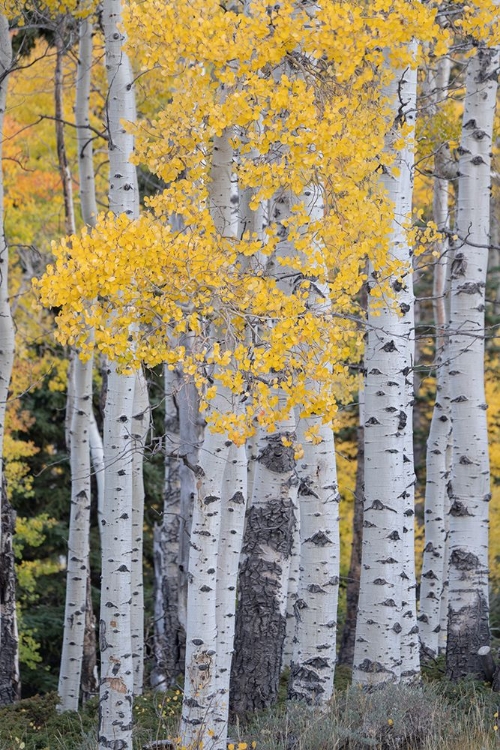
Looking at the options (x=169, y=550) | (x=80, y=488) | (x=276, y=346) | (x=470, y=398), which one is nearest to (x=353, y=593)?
(x=169, y=550)

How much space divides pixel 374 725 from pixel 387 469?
1980 millimetres

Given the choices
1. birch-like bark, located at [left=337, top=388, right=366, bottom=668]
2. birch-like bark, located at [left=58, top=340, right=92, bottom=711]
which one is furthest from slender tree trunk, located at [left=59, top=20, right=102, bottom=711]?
birch-like bark, located at [left=337, top=388, right=366, bottom=668]

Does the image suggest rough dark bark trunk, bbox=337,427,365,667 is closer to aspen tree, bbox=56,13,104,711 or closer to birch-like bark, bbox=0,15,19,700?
aspen tree, bbox=56,13,104,711

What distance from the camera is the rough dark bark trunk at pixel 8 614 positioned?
31.6 feet

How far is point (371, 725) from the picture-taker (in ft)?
18.2

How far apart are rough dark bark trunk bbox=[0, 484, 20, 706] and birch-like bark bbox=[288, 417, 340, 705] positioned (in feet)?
13.6

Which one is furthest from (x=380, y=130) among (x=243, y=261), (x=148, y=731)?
(x=148, y=731)

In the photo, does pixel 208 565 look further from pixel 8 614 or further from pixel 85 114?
pixel 85 114

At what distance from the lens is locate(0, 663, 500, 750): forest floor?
536 centimetres

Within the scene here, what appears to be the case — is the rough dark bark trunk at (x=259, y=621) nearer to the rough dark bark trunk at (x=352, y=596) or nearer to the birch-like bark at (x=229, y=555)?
the birch-like bark at (x=229, y=555)

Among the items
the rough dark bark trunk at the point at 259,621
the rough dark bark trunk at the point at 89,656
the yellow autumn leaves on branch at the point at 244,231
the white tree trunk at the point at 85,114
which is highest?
the white tree trunk at the point at 85,114

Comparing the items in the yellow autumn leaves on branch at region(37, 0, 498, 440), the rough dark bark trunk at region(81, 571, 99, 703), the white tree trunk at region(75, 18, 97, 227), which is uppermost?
the white tree trunk at region(75, 18, 97, 227)

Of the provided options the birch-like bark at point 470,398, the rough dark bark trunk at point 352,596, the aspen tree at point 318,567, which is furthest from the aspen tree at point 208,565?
the rough dark bark trunk at point 352,596

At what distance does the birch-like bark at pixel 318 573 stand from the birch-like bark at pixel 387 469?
1.07ft
